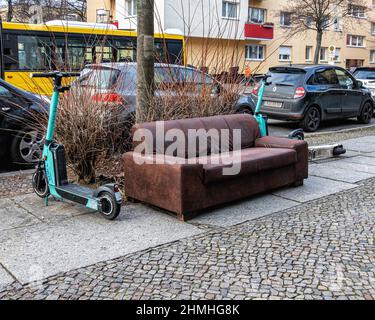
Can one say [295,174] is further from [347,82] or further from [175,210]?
[347,82]

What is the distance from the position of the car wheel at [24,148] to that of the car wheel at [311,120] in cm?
732

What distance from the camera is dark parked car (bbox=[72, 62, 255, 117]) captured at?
627 centimetres

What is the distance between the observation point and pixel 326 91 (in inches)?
518

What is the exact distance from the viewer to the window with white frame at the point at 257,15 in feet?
128

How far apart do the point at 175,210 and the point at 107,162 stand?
5.69 ft

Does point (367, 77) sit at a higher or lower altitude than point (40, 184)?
higher

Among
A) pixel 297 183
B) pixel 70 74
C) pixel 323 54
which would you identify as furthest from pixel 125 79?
pixel 323 54

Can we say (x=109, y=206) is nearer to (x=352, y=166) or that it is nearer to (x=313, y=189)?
(x=313, y=189)

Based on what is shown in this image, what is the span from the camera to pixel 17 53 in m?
15.5

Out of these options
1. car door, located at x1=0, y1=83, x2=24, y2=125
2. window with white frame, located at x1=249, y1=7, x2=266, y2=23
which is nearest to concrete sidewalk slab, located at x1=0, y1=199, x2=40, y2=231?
car door, located at x1=0, y1=83, x2=24, y2=125

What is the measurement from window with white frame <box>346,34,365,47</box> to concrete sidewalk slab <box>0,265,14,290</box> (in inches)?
2007

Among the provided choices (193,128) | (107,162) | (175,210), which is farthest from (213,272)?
(107,162)

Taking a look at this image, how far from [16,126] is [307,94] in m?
7.60

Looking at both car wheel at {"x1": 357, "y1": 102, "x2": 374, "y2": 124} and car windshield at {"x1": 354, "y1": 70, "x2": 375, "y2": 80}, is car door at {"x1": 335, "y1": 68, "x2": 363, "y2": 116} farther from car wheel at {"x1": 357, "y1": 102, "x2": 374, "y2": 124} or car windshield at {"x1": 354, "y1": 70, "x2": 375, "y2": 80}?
car windshield at {"x1": 354, "y1": 70, "x2": 375, "y2": 80}
